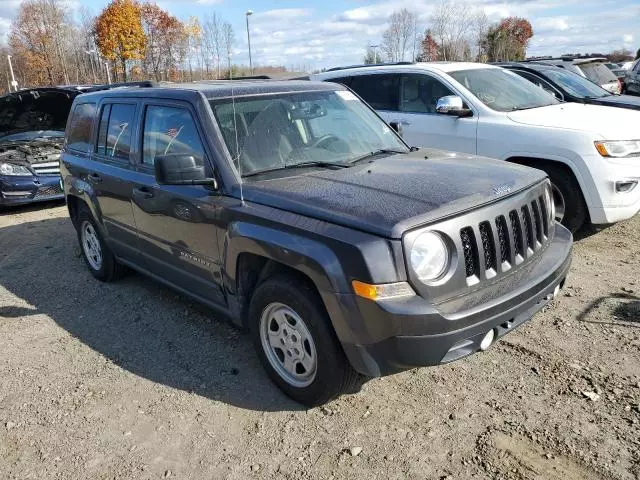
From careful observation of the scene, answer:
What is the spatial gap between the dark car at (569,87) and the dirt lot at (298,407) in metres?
5.84

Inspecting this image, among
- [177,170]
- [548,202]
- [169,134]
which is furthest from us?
[169,134]

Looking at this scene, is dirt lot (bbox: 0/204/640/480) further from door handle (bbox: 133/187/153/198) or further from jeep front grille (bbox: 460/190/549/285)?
door handle (bbox: 133/187/153/198)

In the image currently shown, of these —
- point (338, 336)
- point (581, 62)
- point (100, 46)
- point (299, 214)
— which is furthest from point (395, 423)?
point (100, 46)

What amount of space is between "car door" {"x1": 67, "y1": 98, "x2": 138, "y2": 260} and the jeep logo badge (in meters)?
2.83

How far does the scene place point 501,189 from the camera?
10.2 feet

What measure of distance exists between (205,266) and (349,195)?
1.28m

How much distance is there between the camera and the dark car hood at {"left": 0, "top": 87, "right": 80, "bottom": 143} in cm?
957

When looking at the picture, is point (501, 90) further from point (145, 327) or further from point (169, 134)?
point (145, 327)

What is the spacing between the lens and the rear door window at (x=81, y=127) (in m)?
5.18

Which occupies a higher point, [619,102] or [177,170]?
[177,170]

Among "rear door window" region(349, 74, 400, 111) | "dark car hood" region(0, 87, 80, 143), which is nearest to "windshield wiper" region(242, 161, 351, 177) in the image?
"rear door window" region(349, 74, 400, 111)

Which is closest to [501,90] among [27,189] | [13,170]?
[27,189]

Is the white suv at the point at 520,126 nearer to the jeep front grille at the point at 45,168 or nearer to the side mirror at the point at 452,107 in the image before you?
the side mirror at the point at 452,107

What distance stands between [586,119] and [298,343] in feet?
14.3
